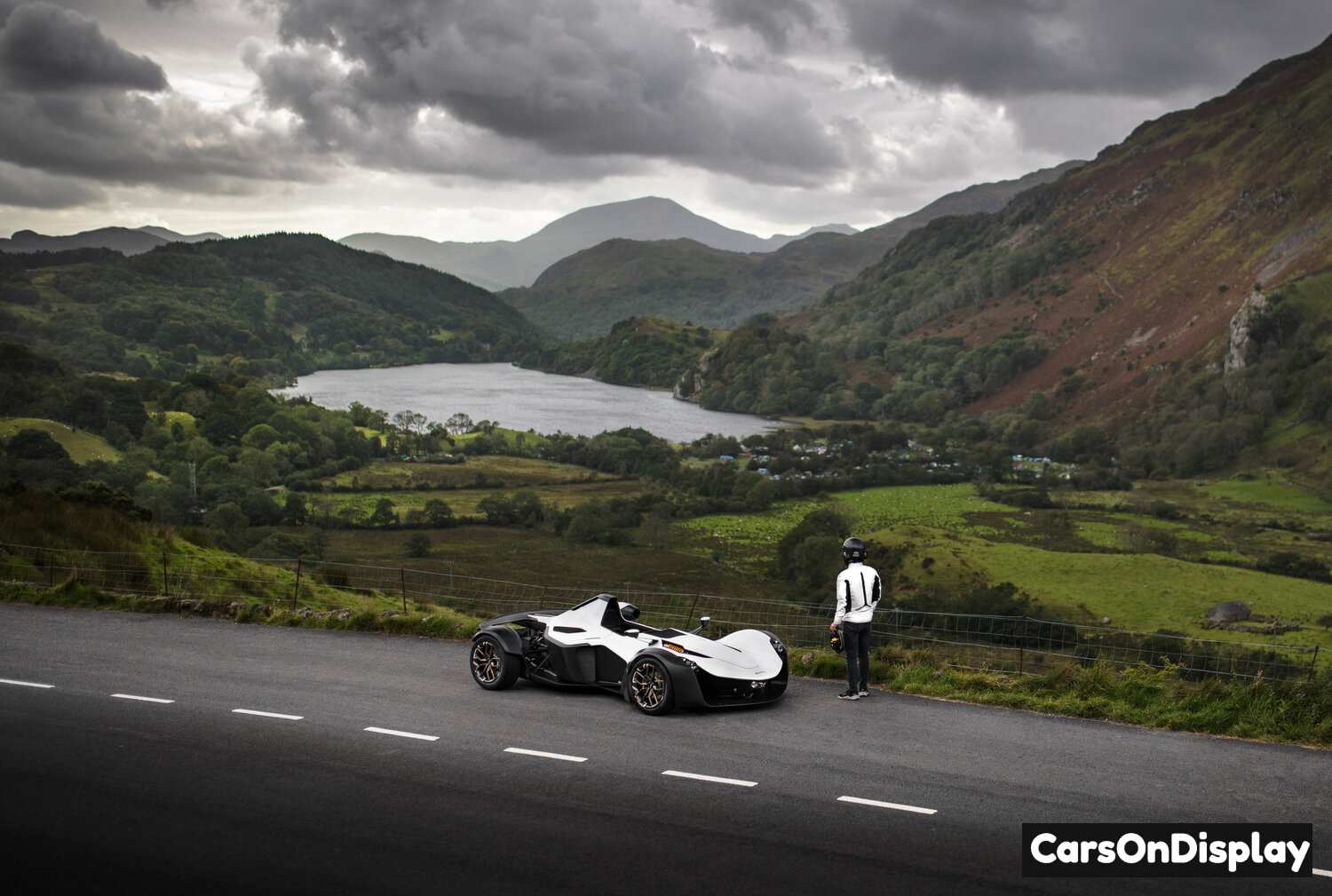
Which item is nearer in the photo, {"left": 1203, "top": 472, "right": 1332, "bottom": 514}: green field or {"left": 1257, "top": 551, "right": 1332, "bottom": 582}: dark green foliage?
{"left": 1257, "top": 551, "right": 1332, "bottom": 582}: dark green foliage

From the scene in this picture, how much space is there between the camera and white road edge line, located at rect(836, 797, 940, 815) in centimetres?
828

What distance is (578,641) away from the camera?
12.0m

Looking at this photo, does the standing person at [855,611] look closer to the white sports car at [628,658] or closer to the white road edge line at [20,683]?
the white sports car at [628,658]

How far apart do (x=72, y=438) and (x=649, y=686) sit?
135 m

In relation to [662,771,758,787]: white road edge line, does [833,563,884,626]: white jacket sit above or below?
above

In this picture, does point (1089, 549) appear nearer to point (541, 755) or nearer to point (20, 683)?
point (541, 755)

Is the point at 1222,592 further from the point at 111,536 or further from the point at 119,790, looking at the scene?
the point at 119,790

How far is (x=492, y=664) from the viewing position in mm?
12453

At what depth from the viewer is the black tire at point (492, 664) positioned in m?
12.3

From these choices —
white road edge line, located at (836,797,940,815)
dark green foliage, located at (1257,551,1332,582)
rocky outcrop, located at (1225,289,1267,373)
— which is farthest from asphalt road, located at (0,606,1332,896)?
rocky outcrop, located at (1225,289,1267,373)

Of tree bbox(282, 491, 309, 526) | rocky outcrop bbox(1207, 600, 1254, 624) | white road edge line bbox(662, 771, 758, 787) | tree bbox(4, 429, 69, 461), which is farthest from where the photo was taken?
tree bbox(282, 491, 309, 526)

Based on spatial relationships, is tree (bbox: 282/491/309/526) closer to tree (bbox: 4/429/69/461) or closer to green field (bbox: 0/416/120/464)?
tree (bbox: 4/429/69/461)

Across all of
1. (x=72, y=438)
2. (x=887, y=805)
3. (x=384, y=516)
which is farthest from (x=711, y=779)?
(x=72, y=438)

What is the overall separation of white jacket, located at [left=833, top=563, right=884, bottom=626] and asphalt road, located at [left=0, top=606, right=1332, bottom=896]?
968mm
